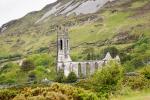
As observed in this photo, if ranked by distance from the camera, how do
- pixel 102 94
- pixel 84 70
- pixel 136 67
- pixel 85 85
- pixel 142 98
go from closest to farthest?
pixel 142 98, pixel 102 94, pixel 85 85, pixel 136 67, pixel 84 70

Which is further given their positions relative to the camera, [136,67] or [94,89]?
[136,67]

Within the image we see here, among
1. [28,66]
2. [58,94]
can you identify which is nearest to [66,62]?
[28,66]

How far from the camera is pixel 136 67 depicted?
150250 mm

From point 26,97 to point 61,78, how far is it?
71.1m

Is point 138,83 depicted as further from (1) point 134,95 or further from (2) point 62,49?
(2) point 62,49

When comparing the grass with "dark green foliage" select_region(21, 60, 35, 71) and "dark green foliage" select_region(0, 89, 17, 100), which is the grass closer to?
"dark green foliage" select_region(0, 89, 17, 100)

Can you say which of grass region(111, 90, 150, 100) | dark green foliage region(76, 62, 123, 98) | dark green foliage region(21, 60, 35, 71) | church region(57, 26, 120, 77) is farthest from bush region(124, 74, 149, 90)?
dark green foliage region(21, 60, 35, 71)

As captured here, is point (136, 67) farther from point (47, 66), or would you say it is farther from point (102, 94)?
point (102, 94)

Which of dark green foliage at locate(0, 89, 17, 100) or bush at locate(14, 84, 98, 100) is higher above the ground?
bush at locate(14, 84, 98, 100)

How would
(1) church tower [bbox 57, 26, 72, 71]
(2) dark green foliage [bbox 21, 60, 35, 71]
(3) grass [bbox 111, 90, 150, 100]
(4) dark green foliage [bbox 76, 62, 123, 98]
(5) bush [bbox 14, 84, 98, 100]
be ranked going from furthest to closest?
1. (2) dark green foliage [bbox 21, 60, 35, 71]
2. (1) church tower [bbox 57, 26, 72, 71]
3. (4) dark green foliage [bbox 76, 62, 123, 98]
4. (3) grass [bbox 111, 90, 150, 100]
5. (5) bush [bbox 14, 84, 98, 100]

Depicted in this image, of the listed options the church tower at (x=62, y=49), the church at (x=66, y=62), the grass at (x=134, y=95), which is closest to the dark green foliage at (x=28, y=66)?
the church at (x=66, y=62)

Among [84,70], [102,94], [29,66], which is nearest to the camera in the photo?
[102,94]

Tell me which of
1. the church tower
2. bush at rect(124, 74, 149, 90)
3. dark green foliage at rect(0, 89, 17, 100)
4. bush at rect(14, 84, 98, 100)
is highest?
the church tower

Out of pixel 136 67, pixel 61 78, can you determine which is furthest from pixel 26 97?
pixel 136 67
